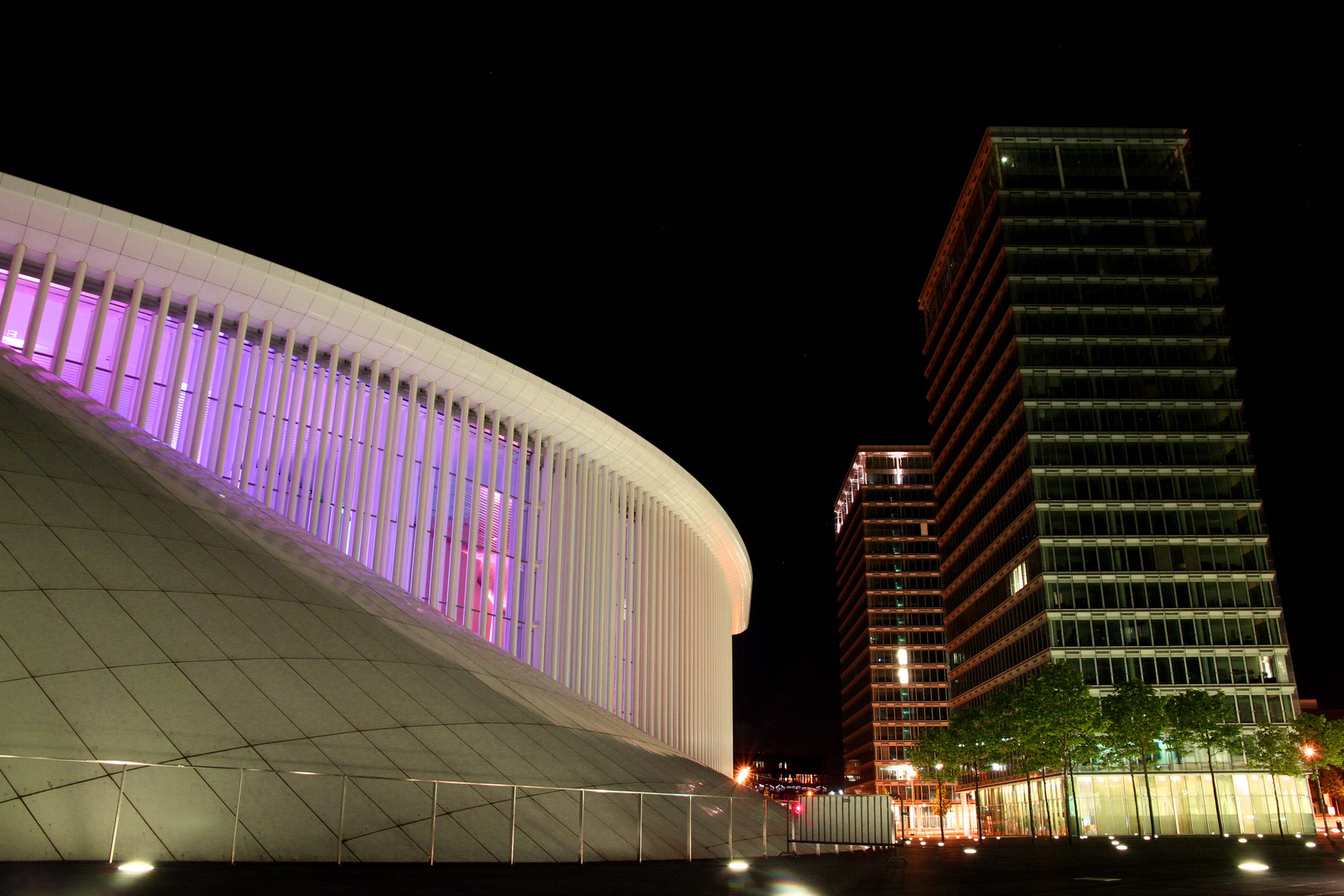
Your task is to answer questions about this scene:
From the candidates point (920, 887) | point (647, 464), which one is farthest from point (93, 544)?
point (647, 464)

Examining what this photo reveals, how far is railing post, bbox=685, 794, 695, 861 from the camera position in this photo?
1891 cm

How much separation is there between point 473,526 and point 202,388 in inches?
474

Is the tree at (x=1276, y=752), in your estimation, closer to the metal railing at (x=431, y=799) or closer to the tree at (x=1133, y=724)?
the tree at (x=1133, y=724)

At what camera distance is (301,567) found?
76.9 feet

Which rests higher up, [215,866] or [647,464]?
[647,464]

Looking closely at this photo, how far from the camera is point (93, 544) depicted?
1897 cm

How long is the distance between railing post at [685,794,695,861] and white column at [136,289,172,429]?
23.3m

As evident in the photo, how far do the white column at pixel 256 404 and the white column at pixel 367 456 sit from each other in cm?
389

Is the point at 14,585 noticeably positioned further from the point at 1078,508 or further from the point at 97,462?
the point at 1078,508

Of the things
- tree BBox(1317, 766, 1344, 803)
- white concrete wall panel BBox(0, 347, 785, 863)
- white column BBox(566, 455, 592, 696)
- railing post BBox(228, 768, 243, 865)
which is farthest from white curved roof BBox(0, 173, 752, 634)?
tree BBox(1317, 766, 1344, 803)

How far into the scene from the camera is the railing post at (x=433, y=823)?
15.1 meters

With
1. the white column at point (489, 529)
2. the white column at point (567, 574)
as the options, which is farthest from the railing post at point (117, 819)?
the white column at point (567, 574)

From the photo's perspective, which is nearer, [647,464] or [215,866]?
[215,866]

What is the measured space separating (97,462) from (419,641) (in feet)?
26.2
